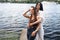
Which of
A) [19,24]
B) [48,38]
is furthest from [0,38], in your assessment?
[19,24]

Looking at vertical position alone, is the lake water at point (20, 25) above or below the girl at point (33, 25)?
below

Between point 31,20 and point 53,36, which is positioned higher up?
point 31,20

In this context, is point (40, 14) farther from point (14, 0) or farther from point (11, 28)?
point (11, 28)

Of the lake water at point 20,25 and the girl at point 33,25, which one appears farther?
the lake water at point 20,25

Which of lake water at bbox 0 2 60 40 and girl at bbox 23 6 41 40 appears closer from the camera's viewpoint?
girl at bbox 23 6 41 40

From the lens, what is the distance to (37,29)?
1.62 metres

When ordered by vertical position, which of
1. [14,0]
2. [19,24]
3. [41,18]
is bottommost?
[19,24]

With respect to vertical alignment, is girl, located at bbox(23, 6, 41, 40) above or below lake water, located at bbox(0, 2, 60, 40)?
above

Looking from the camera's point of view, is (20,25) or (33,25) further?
(20,25)

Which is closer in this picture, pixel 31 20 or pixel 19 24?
pixel 31 20

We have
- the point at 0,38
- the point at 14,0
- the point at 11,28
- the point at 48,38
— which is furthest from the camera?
the point at 11,28

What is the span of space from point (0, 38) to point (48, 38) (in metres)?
0.75

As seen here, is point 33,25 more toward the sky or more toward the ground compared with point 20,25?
more toward the sky

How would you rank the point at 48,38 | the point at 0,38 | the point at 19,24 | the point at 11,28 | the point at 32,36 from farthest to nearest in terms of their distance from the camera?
the point at 19,24 → the point at 11,28 → the point at 48,38 → the point at 0,38 → the point at 32,36
